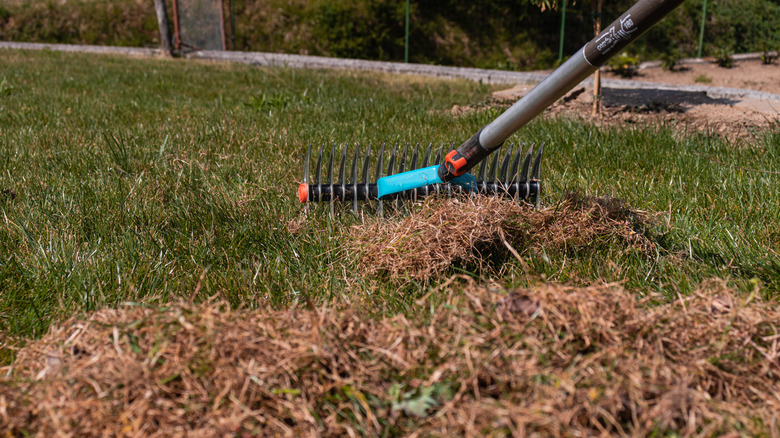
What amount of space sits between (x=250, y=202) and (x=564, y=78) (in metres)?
1.67

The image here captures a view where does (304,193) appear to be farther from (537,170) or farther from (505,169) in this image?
(537,170)

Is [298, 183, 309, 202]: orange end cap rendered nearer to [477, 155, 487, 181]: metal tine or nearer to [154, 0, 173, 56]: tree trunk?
[477, 155, 487, 181]: metal tine

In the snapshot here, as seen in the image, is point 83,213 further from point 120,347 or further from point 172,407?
point 172,407

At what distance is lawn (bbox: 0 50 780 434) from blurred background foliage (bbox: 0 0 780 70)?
1080 centimetres

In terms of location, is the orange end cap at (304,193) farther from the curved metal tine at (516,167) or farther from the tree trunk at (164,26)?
the tree trunk at (164,26)

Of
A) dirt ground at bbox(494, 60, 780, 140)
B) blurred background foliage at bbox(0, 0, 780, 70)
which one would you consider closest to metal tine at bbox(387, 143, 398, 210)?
dirt ground at bbox(494, 60, 780, 140)

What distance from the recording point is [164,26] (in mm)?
14922

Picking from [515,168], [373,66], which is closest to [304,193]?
[515,168]

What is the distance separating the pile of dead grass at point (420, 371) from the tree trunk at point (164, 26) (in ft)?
49.3

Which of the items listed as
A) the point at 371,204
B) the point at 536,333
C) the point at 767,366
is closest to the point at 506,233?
the point at 371,204

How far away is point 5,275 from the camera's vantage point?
222 cm

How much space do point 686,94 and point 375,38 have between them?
10.4 metres

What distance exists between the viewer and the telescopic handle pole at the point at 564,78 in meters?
1.93

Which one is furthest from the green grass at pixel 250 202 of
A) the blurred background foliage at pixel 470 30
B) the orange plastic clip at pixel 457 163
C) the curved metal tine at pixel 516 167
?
the blurred background foliage at pixel 470 30
